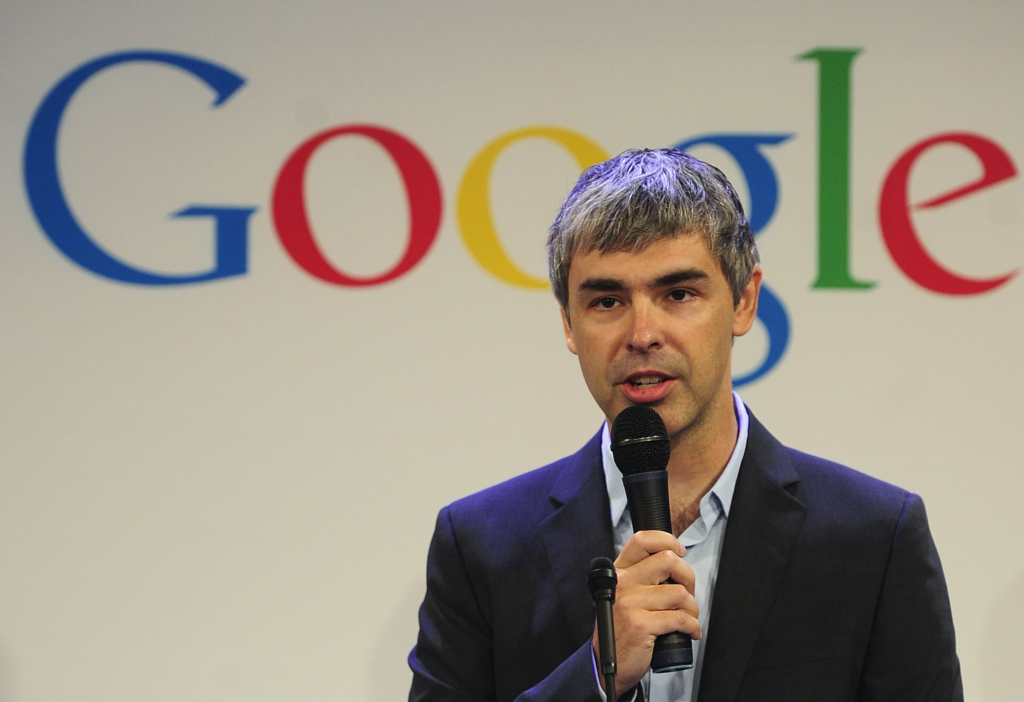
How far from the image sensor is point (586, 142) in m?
A: 3.16

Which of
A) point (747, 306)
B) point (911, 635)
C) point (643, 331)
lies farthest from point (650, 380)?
point (911, 635)

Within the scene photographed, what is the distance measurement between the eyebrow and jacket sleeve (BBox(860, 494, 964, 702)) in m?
0.54

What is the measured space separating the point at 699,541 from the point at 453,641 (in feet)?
1.54

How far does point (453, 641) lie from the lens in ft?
6.23

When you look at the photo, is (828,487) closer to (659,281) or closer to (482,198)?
(659,281)

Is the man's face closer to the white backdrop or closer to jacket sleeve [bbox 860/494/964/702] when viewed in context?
jacket sleeve [bbox 860/494/964/702]

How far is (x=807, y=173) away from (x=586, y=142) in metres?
0.66

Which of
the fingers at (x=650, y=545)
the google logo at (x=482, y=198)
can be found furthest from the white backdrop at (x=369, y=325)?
the fingers at (x=650, y=545)

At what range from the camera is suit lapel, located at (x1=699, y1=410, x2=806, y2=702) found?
172 cm

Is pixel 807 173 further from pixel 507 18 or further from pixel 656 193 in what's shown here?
pixel 656 193

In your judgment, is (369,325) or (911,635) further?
(369,325)

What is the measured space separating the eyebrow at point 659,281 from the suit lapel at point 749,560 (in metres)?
0.35

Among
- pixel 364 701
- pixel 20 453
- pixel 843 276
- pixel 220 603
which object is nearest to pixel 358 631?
pixel 364 701

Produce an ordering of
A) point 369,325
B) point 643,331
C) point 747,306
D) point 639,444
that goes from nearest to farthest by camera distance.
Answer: point 639,444, point 643,331, point 747,306, point 369,325
